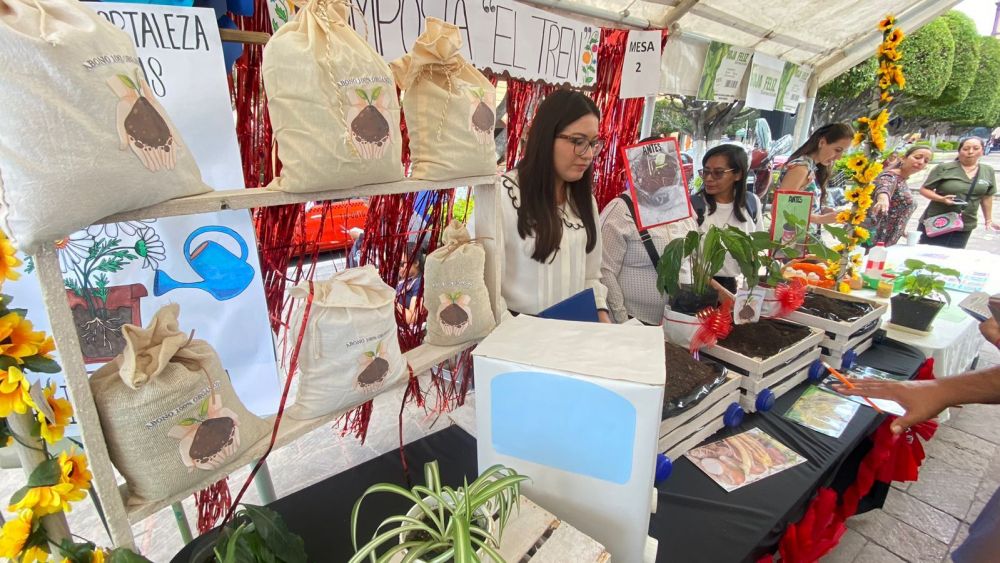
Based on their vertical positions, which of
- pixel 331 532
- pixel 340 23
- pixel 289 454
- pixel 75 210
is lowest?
pixel 289 454

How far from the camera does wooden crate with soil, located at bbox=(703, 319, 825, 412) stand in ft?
3.83

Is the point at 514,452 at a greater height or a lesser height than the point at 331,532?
greater

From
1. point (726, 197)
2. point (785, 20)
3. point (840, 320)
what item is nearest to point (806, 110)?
point (785, 20)

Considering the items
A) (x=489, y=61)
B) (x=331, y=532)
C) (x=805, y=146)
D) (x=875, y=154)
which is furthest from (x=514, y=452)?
(x=805, y=146)

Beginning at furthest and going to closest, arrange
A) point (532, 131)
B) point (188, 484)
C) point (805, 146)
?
point (805, 146)
point (532, 131)
point (188, 484)

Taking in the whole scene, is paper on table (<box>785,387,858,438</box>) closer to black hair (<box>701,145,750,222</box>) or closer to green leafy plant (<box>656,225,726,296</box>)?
green leafy plant (<box>656,225,726,296</box>)

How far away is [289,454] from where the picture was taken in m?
1.97

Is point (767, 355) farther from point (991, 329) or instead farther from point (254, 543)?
point (254, 543)

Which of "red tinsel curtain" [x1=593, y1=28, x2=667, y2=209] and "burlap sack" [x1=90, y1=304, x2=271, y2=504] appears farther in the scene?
"red tinsel curtain" [x1=593, y1=28, x2=667, y2=209]

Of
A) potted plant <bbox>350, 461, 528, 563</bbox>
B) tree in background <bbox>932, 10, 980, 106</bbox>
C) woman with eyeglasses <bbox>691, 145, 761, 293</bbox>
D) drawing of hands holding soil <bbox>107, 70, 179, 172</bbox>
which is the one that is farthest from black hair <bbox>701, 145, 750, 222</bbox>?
tree in background <bbox>932, 10, 980, 106</bbox>

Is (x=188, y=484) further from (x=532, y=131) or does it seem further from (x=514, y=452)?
(x=532, y=131)

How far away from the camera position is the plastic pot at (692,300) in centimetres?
119

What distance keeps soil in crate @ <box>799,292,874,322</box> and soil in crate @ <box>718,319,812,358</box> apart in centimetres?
17

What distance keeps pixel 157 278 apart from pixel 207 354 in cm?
53
